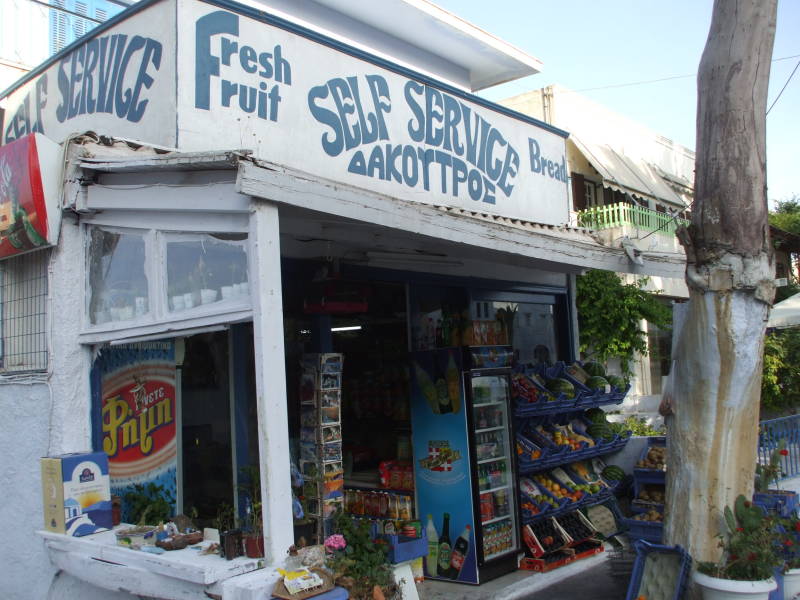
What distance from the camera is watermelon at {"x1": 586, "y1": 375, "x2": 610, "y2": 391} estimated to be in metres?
8.27

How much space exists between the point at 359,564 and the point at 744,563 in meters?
2.36

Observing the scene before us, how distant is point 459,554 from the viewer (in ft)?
22.0

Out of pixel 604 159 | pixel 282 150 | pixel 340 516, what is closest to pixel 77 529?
pixel 340 516

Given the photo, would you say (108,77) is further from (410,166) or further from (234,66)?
(410,166)

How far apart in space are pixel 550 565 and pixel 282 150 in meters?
4.67

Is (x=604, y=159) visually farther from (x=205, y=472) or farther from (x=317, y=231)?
(x=205, y=472)

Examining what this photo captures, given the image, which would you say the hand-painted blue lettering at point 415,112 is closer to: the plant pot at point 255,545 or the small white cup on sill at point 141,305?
the small white cup on sill at point 141,305

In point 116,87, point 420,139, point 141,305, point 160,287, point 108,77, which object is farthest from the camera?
point 420,139

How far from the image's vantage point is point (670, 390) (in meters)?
5.27

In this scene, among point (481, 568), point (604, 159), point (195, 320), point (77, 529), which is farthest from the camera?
point (604, 159)

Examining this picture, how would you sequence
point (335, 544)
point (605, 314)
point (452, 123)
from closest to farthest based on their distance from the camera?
point (335, 544)
point (452, 123)
point (605, 314)

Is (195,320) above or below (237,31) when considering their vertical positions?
below

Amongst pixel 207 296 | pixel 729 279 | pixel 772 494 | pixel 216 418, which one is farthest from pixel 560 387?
pixel 207 296

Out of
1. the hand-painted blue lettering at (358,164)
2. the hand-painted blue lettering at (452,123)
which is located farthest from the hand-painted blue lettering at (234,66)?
the hand-painted blue lettering at (452,123)
